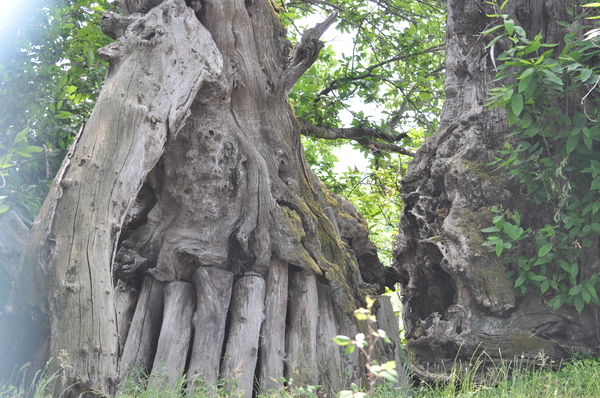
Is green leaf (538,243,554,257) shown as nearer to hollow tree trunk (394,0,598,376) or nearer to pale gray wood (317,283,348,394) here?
hollow tree trunk (394,0,598,376)

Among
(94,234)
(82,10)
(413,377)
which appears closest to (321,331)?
(413,377)

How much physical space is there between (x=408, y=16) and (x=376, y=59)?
92 centimetres

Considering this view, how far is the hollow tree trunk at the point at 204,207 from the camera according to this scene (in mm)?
4105

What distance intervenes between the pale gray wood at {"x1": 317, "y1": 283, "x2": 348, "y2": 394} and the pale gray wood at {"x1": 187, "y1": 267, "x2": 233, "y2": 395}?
936 mm

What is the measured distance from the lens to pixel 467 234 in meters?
5.65

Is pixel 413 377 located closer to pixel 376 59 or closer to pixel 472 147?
pixel 472 147

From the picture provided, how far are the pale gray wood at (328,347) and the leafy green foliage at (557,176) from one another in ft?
5.48

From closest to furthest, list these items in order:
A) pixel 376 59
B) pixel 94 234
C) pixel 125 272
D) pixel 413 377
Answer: pixel 94 234, pixel 125 272, pixel 413 377, pixel 376 59

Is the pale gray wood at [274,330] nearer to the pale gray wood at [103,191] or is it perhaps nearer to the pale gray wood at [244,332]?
the pale gray wood at [244,332]

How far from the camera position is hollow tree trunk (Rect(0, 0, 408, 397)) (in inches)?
162

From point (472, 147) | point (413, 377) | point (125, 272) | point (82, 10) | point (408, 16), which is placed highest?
point (408, 16)

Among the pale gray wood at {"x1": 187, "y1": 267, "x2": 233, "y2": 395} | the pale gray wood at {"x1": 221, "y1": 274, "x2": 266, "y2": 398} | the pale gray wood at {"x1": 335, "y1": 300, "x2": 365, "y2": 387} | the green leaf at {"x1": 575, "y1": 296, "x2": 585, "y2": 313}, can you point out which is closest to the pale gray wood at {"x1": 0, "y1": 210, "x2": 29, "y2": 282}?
the pale gray wood at {"x1": 187, "y1": 267, "x2": 233, "y2": 395}

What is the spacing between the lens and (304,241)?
216 inches

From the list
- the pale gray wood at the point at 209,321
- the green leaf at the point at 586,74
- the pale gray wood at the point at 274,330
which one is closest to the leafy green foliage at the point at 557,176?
the green leaf at the point at 586,74
